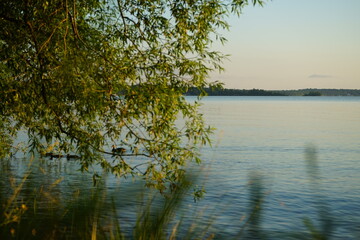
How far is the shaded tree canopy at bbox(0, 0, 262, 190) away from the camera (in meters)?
10.6

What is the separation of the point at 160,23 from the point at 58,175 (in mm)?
11980

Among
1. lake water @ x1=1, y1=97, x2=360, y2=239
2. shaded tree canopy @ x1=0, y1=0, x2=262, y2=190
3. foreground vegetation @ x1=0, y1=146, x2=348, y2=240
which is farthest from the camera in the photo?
lake water @ x1=1, y1=97, x2=360, y2=239

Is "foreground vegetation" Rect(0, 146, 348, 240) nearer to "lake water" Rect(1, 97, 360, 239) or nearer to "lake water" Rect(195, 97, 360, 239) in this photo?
"lake water" Rect(1, 97, 360, 239)

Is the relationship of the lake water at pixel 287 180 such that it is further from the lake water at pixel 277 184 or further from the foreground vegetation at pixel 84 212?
→ the foreground vegetation at pixel 84 212

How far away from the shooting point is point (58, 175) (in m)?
21.4

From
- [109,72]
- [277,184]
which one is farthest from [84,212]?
[277,184]

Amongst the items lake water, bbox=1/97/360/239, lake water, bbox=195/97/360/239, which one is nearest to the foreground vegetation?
lake water, bbox=1/97/360/239

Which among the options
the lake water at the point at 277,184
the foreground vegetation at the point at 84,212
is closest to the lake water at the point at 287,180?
the lake water at the point at 277,184

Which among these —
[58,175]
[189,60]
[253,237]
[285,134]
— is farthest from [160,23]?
[285,134]

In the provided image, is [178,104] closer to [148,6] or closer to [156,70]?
[156,70]

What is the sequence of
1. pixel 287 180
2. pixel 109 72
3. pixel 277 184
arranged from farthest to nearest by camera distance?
pixel 287 180, pixel 277 184, pixel 109 72

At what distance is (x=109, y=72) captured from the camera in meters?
10.9

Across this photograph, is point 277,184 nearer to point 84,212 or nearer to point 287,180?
point 287,180

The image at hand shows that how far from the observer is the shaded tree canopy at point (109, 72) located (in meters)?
10.6
